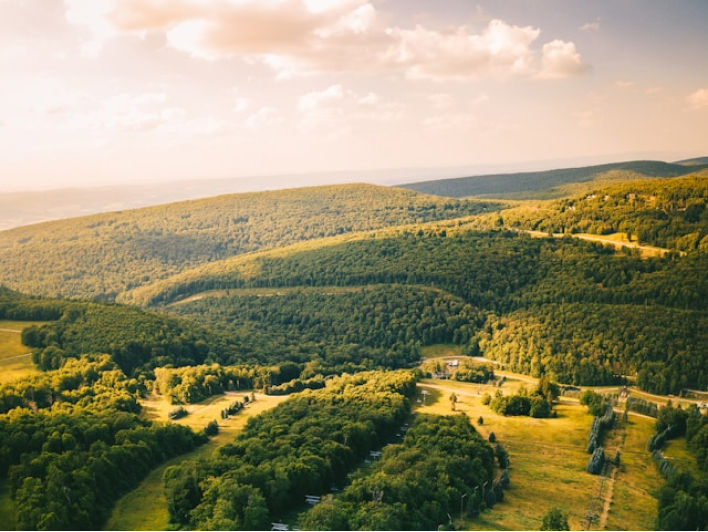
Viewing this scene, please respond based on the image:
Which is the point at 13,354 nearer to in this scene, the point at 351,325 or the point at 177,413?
the point at 177,413

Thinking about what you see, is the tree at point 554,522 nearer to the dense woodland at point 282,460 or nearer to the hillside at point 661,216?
the dense woodland at point 282,460

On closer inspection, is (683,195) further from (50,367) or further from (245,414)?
(50,367)

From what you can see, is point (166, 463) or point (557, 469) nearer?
point (166, 463)

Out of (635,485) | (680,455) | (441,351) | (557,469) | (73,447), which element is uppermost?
(73,447)

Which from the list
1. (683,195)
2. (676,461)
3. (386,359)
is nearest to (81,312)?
(386,359)

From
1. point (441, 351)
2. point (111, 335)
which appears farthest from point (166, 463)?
point (441, 351)

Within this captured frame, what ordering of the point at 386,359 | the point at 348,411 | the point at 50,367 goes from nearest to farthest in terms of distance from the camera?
the point at 348,411 < the point at 50,367 < the point at 386,359

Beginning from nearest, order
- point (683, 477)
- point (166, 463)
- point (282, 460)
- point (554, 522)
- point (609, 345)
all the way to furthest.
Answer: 1. point (554, 522)
2. point (282, 460)
3. point (683, 477)
4. point (166, 463)
5. point (609, 345)
